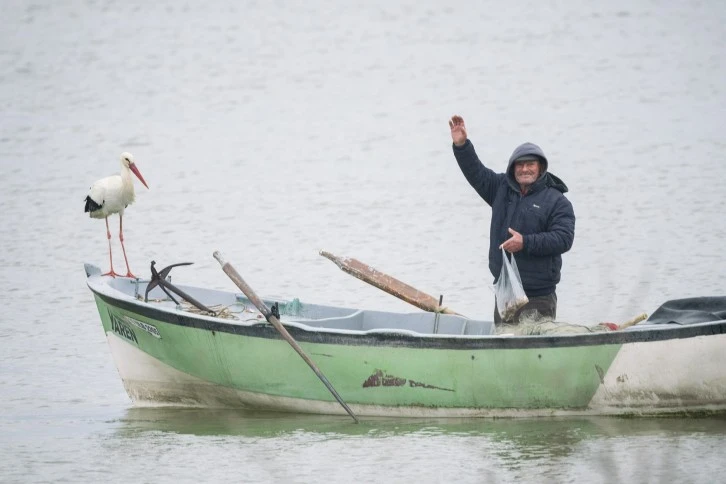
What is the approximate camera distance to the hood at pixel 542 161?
1001 cm

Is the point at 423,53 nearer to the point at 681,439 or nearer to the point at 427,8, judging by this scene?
the point at 427,8

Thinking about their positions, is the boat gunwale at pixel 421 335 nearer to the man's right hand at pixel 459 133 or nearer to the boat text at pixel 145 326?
the boat text at pixel 145 326

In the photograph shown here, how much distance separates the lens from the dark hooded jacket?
994 centimetres

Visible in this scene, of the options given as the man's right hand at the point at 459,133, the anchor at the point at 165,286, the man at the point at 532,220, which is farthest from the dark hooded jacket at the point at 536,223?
the anchor at the point at 165,286

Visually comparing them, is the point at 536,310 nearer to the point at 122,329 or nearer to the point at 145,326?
the point at 145,326

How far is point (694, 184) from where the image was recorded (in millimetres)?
19453

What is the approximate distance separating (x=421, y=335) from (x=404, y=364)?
0.28m

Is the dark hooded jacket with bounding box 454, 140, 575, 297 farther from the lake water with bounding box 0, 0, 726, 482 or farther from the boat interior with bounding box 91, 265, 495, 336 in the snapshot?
the lake water with bounding box 0, 0, 726, 482

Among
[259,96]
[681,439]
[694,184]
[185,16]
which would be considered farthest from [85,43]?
[681,439]

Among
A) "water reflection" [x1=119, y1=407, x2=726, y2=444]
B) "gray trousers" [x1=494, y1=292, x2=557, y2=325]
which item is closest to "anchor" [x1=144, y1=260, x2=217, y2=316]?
"water reflection" [x1=119, y1=407, x2=726, y2=444]

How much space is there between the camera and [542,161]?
10.1m

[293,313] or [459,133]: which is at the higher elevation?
[459,133]

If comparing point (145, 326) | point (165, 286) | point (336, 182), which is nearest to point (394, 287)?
point (165, 286)

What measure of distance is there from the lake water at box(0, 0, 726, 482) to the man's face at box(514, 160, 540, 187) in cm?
163
